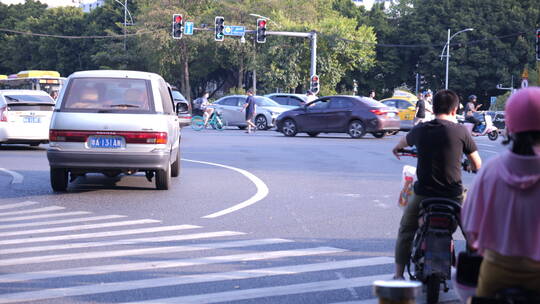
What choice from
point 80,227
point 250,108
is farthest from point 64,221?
point 250,108

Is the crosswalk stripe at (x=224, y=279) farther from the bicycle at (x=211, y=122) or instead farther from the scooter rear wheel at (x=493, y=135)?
the bicycle at (x=211, y=122)

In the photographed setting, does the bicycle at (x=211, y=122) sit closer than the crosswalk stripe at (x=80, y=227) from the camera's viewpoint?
No

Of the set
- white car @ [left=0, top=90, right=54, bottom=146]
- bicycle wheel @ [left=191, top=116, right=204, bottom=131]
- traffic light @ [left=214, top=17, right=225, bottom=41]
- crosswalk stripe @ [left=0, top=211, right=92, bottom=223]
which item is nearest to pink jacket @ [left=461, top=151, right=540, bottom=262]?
crosswalk stripe @ [left=0, top=211, right=92, bottom=223]

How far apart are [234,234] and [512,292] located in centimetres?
607

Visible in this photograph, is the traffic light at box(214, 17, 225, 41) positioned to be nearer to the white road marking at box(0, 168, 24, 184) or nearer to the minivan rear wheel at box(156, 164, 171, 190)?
the white road marking at box(0, 168, 24, 184)

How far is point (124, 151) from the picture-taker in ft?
41.5

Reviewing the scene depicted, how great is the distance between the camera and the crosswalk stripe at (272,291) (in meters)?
6.29

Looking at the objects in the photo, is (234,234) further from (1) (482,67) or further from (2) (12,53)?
(2) (12,53)

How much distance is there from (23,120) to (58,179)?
9038 millimetres

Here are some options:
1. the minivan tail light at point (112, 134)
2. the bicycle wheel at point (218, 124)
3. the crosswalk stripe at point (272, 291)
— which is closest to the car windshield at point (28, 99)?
the minivan tail light at point (112, 134)

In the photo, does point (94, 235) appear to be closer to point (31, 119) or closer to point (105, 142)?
point (105, 142)

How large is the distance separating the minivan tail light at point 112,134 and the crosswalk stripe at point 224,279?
5571mm

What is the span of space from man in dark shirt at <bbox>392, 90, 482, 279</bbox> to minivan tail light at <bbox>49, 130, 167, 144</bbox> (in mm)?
6742

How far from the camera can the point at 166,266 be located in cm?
755
